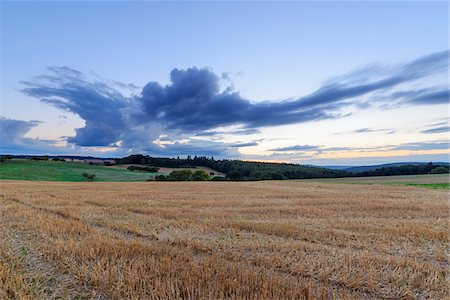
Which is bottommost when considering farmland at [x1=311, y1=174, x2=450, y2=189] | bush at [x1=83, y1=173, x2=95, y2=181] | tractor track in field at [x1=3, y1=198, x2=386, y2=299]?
bush at [x1=83, y1=173, x2=95, y2=181]

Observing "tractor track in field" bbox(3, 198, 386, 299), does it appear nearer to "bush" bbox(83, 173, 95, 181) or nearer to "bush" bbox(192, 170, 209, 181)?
"bush" bbox(83, 173, 95, 181)

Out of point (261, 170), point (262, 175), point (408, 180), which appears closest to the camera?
point (408, 180)

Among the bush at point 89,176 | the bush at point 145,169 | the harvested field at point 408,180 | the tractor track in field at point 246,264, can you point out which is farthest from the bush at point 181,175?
the tractor track in field at point 246,264

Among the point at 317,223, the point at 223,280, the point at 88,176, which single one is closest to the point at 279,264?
the point at 223,280

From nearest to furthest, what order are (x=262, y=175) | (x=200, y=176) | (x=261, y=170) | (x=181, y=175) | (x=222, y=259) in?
1. (x=222, y=259)
2. (x=200, y=176)
3. (x=181, y=175)
4. (x=262, y=175)
5. (x=261, y=170)

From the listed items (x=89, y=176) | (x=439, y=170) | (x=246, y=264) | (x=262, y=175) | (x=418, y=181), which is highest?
(x=439, y=170)

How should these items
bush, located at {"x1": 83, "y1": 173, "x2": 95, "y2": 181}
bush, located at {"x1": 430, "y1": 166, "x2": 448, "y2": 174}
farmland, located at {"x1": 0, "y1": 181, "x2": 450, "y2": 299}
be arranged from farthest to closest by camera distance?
bush, located at {"x1": 430, "y1": 166, "x2": 448, "y2": 174}
bush, located at {"x1": 83, "y1": 173, "x2": 95, "y2": 181}
farmland, located at {"x1": 0, "y1": 181, "x2": 450, "y2": 299}

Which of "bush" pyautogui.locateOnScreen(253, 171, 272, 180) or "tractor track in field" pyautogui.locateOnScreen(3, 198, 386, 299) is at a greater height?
"tractor track in field" pyautogui.locateOnScreen(3, 198, 386, 299)

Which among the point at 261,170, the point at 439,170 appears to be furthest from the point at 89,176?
the point at 439,170

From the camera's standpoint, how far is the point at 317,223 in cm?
1209

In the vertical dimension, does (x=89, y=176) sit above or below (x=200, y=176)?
above

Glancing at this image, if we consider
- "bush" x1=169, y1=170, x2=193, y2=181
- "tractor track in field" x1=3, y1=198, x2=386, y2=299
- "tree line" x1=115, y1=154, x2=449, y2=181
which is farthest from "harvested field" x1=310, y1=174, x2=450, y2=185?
"tractor track in field" x1=3, y1=198, x2=386, y2=299

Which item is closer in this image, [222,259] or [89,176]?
[222,259]

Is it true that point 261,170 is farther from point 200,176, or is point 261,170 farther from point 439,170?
point 439,170
